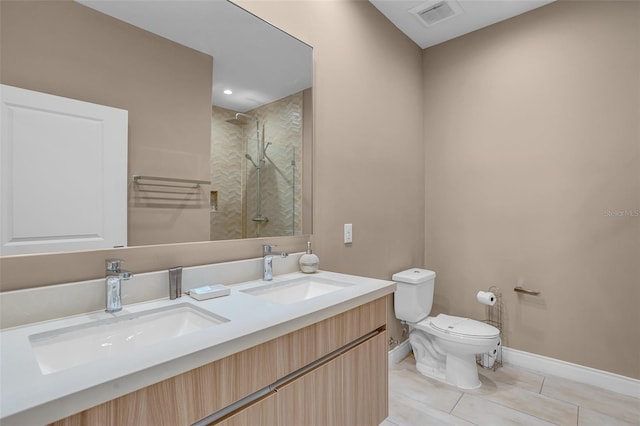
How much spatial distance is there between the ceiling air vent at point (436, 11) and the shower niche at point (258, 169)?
1252mm

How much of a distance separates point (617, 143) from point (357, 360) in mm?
2180

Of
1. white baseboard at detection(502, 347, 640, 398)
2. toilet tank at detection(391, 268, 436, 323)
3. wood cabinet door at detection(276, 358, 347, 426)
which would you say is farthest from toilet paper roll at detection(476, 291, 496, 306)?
wood cabinet door at detection(276, 358, 347, 426)

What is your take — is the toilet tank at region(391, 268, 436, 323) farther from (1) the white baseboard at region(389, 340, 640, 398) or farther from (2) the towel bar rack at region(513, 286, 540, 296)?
(2) the towel bar rack at region(513, 286, 540, 296)

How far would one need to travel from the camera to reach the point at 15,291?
92 cm

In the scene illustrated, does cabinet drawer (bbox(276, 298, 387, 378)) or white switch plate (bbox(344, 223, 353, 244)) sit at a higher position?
white switch plate (bbox(344, 223, 353, 244))

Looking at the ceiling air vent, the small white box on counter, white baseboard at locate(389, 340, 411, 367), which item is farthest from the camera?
white baseboard at locate(389, 340, 411, 367)

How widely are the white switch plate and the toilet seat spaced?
85 cm

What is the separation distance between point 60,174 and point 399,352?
2409 mm

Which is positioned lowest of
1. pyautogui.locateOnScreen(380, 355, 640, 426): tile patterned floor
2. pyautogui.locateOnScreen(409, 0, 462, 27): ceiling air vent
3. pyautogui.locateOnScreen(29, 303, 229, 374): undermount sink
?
pyautogui.locateOnScreen(380, 355, 640, 426): tile patterned floor

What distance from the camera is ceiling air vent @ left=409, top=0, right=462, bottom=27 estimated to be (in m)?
2.30

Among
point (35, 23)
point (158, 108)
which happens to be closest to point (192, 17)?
point (158, 108)

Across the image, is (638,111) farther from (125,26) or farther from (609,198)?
(125,26)

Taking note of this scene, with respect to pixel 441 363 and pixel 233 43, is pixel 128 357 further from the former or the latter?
pixel 441 363

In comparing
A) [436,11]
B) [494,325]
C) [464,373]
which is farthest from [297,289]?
[436,11]
